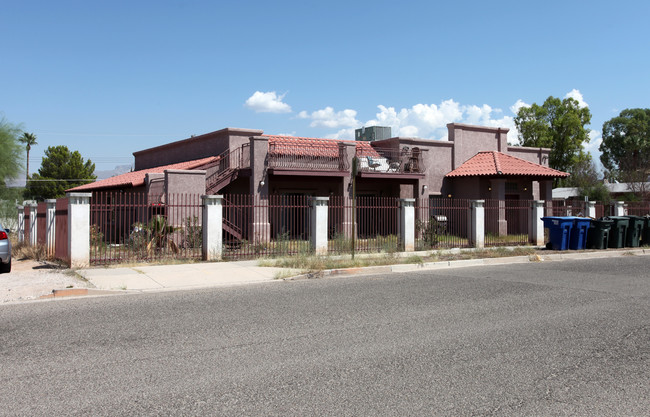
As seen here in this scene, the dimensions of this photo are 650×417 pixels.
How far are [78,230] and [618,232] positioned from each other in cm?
1818

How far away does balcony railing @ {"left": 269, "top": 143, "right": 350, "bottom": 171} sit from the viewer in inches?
929

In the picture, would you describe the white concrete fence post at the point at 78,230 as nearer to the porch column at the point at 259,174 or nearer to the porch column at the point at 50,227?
the porch column at the point at 50,227

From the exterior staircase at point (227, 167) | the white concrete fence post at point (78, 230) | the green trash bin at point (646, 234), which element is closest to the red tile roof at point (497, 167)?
the green trash bin at point (646, 234)

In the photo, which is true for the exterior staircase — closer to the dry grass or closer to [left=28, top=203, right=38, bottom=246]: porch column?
[left=28, top=203, right=38, bottom=246]: porch column

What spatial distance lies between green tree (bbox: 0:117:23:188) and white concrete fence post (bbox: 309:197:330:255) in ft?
66.1

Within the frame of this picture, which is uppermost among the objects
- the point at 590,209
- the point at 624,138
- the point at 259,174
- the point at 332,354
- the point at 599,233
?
the point at 624,138

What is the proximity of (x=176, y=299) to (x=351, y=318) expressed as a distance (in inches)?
138

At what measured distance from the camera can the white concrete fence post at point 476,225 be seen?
20156 mm

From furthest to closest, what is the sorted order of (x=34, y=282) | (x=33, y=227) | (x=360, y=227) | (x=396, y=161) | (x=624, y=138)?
1. (x=624, y=138)
2. (x=396, y=161)
3. (x=360, y=227)
4. (x=33, y=227)
5. (x=34, y=282)

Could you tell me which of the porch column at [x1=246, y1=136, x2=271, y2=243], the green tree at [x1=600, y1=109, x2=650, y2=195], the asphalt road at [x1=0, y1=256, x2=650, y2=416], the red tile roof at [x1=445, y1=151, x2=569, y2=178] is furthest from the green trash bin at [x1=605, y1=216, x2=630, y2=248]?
the green tree at [x1=600, y1=109, x2=650, y2=195]

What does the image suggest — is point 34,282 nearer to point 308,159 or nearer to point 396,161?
point 308,159

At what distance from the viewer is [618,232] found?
801 inches

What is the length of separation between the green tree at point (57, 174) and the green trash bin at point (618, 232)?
54611 millimetres

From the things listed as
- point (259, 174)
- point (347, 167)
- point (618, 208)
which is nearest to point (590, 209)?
point (618, 208)
